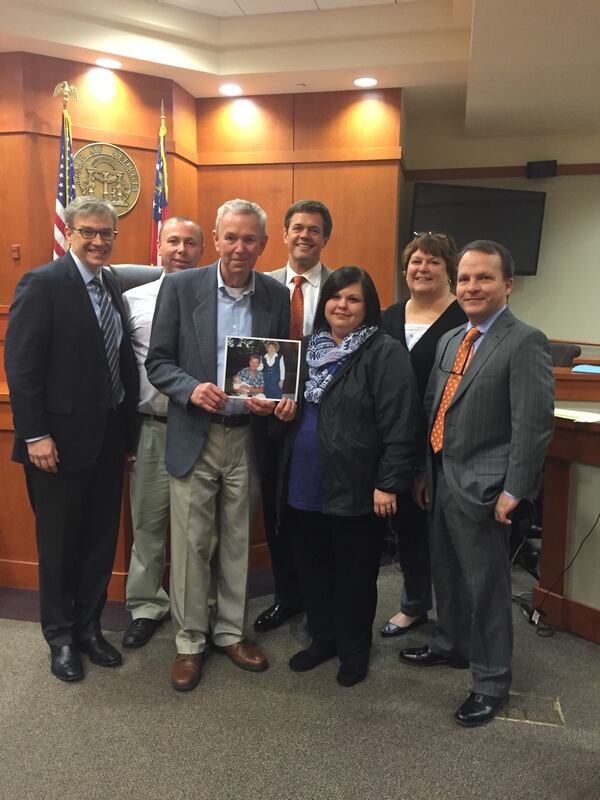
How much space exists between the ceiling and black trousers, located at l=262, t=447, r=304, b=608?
316cm

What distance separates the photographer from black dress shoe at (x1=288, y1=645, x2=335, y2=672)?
2.22 m

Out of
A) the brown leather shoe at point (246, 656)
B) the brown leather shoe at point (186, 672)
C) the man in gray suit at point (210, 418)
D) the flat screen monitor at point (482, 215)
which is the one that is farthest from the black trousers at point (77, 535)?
the flat screen monitor at point (482, 215)

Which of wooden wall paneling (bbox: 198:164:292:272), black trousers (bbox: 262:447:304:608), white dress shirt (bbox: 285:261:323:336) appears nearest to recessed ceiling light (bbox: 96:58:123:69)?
wooden wall paneling (bbox: 198:164:292:272)

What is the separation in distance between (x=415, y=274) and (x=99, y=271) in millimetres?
1137

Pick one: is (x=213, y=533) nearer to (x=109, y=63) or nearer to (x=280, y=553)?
(x=280, y=553)

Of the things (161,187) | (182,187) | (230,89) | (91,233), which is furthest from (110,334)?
(230,89)

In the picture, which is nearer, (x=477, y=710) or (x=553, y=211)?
(x=477, y=710)

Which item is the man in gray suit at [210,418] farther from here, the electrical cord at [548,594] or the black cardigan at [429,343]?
the electrical cord at [548,594]

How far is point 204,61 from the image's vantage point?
4.82 m

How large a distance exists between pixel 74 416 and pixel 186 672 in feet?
3.13

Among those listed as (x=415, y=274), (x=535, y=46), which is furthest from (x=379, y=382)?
(x=535, y=46)

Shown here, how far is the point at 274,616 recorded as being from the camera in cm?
255

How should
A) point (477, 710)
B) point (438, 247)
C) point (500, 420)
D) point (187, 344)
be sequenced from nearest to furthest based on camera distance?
point (500, 420)
point (477, 710)
point (187, 344)
point (438, 247)

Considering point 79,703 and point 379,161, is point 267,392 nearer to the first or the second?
point 79,703
